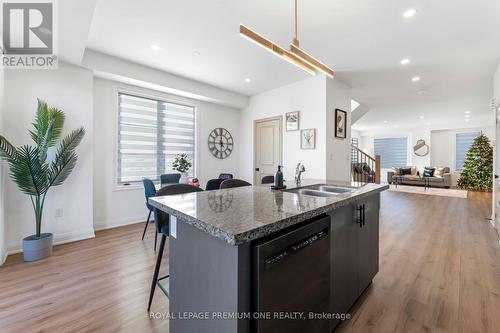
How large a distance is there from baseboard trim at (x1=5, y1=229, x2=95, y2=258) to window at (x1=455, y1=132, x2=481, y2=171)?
12.8 metres

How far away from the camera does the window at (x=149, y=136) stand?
402 cm

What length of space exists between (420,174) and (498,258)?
26.3 ft

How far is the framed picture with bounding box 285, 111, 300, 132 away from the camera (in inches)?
175

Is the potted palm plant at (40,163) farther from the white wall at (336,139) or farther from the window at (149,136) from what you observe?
the white wall at (336,139)

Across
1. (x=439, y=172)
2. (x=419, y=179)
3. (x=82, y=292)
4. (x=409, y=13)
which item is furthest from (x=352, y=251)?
(x=439, y=172)

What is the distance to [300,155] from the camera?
446 cm

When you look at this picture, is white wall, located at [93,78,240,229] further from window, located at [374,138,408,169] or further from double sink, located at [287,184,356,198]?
window, located at [374,138,408,169]

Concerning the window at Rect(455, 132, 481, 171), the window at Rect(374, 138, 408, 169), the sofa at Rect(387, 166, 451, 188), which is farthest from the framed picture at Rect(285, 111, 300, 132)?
the window at Rect(455, 132, 481, 171)

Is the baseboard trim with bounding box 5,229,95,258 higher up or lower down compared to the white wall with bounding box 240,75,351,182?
lower down

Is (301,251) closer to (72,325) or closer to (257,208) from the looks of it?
(257,208)

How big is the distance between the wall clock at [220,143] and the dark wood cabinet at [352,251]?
151 inches

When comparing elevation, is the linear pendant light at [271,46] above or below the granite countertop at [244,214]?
above

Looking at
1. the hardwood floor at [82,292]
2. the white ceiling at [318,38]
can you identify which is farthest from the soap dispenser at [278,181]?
the white ceiling at [318,38]

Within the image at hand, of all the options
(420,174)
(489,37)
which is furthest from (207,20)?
(420,174)
